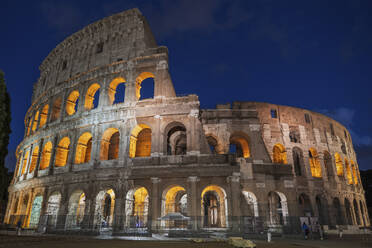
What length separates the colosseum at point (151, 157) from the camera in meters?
18.2

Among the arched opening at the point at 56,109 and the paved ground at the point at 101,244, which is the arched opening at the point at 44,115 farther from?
the paved ground at the point at 101,244

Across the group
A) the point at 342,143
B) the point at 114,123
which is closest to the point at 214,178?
the point at 114,123

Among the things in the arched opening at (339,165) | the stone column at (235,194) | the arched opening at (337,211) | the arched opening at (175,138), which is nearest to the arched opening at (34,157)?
the arched opening at (175,138)

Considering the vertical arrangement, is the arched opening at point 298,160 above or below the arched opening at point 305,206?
above

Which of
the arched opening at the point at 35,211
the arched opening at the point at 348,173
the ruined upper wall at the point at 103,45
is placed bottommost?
the arched opening at the point at 35,211

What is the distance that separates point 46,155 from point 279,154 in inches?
936

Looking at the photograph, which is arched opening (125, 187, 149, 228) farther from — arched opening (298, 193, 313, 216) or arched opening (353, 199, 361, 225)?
arched opening (353, 199, 361, 225)

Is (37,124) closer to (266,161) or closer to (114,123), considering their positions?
(114,123)

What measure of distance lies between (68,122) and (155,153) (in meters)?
9.69

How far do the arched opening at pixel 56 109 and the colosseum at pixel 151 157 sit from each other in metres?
0.11

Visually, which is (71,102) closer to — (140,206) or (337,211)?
(140,206)

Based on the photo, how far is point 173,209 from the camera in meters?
20.8

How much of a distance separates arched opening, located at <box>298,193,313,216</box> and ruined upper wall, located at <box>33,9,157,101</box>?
21353mm

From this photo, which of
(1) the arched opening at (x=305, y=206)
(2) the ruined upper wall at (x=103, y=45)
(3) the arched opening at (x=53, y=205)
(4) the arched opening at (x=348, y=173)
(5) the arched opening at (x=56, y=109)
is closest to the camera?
(3) the arched opening at (x=53, y=205)
